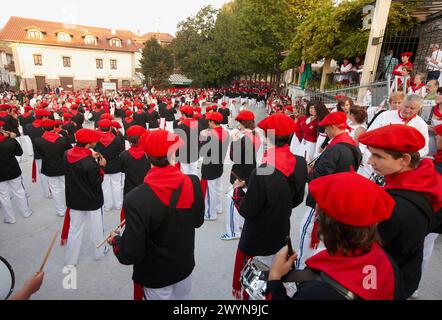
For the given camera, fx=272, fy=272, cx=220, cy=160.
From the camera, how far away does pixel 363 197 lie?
1.38 m

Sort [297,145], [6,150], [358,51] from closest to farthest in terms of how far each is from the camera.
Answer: [6,150] → [297,145] → [358,51]

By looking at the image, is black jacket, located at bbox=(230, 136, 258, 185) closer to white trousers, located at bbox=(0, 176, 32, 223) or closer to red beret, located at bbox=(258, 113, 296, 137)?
red beret, located at bbox=(258, 113, 296, 137)

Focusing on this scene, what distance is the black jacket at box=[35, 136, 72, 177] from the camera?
218 inches

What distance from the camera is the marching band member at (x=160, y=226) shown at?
2.29m

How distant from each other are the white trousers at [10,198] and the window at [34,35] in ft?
130

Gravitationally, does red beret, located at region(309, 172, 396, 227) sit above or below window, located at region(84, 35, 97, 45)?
below

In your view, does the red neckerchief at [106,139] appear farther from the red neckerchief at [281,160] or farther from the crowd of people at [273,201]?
the red neckerchief at [281,160]

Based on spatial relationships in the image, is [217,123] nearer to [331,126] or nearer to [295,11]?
[331,126]

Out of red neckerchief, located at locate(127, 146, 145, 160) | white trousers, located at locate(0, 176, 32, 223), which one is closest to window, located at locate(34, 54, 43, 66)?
white trousers, located at locate(0, 176, 32, 223)

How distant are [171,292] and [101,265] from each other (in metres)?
2.18

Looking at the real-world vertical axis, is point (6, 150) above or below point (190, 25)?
below

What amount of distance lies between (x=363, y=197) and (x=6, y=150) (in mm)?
6118

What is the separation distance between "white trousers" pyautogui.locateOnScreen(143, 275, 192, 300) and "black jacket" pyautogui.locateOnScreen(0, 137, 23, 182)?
14.2 ft

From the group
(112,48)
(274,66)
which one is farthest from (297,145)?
(112,48)
